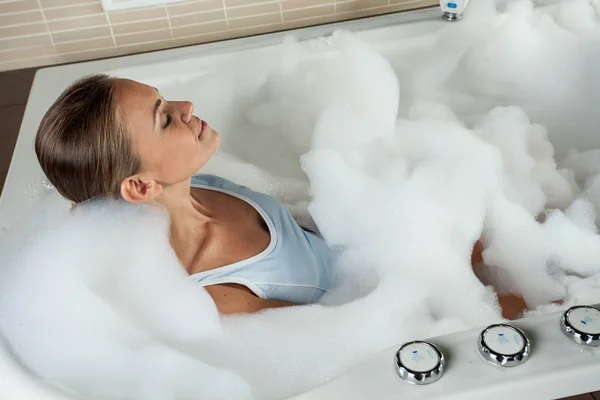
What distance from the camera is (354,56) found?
1.57m

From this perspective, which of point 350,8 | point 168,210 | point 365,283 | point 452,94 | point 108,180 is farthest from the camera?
point 350,8

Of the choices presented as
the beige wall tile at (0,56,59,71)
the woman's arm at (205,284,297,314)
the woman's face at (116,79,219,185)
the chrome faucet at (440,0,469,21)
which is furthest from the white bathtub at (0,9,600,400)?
the beige wall tile at (0,56,59,71)

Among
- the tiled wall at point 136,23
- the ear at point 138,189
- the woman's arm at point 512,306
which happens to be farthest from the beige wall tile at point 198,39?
the woman's arm at point 512,306

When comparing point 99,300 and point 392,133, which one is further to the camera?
point 392,133

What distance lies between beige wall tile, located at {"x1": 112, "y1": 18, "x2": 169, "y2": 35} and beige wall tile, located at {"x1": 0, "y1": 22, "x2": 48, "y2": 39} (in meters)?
0.19

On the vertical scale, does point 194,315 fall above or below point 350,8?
below

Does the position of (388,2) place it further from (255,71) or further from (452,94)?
(255,71)

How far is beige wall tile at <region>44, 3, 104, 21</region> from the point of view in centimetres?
169

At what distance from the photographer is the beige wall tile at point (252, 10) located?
5.78 feet

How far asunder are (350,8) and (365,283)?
859mm

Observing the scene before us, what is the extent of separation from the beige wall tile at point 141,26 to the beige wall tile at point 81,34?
1.1 inches

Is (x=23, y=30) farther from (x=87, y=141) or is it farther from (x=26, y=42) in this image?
(x=87, y=141)

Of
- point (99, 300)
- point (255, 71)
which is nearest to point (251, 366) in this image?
point (99, 300)

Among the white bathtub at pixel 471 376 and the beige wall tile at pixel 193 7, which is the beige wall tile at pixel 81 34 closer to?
the beige wall tile at pixel 193 7
